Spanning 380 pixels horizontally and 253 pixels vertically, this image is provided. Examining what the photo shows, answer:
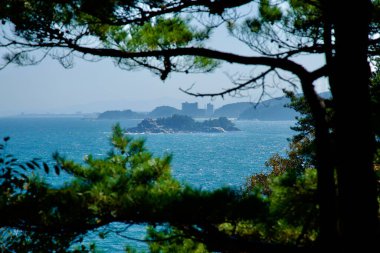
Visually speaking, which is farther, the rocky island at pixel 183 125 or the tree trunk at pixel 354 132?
the rocky island at pixel 183 125

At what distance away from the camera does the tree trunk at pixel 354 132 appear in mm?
2496

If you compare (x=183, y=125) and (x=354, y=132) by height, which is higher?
(x=354, y=132)

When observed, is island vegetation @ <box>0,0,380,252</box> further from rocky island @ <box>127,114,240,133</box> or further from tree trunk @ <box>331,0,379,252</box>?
rocky island @ <box>127,114,240,133</box>

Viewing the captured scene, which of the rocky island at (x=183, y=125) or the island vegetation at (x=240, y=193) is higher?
the island vegetation at (x=240, y=193)

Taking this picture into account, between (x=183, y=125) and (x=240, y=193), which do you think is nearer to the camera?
(x=240, y=193)

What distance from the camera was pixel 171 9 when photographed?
329cm

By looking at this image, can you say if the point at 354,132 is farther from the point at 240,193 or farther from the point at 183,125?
the point at 183,125

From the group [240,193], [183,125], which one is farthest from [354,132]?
[183,125]

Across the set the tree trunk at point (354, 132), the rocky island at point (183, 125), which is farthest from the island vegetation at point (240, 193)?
the rocky island at point (183, 125)

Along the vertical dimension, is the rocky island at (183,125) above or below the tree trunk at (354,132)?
below

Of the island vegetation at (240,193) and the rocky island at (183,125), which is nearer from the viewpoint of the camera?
the island vegetation at (240,193)

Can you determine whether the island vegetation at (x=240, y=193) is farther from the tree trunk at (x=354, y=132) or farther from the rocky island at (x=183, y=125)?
the rocky island at (x=183, y=125)

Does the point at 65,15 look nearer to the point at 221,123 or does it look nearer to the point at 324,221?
the point at 324,221

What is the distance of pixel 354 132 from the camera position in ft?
8.44
